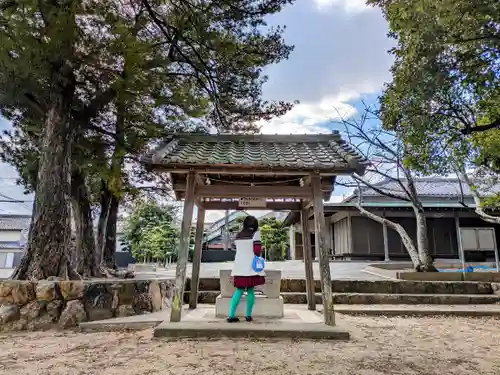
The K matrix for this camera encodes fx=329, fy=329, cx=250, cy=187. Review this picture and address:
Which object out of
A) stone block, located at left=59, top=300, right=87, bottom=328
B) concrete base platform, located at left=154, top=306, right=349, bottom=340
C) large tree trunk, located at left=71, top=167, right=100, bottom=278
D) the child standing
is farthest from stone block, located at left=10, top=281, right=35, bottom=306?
large tree trunk, located at left=71, top=167, right=100, bottom=278

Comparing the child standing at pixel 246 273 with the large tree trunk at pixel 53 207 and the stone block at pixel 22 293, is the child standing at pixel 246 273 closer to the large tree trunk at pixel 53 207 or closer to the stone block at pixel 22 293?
the stone block at pixel 22 293

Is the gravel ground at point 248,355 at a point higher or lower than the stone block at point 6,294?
lower

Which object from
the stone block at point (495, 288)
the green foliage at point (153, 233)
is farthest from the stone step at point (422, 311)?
the green foliage at point (153, 233)

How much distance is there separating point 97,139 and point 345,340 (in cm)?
748

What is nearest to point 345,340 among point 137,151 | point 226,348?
point 226,348

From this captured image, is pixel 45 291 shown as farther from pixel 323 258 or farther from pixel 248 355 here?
pixel 323 258

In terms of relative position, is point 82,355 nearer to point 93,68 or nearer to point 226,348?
point 226,348

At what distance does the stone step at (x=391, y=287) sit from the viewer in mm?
7797

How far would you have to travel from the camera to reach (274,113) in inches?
338

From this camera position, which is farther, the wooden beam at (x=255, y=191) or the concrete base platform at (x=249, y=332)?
the wooden beam at (x=255, y=191)

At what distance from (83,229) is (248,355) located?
270 inches

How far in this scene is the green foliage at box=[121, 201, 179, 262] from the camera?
19.7 m

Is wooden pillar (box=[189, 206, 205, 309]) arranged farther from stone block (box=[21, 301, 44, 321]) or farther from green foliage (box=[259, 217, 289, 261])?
green foliage (box=[259, 217, 289, 261])

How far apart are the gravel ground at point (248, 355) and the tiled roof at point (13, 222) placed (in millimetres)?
26232
